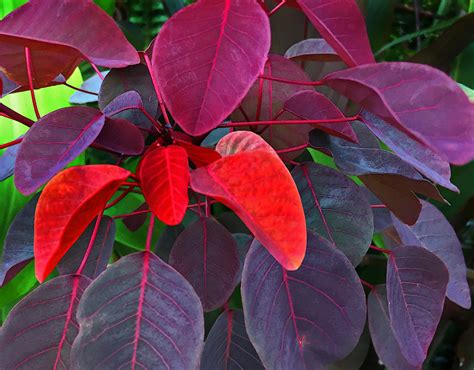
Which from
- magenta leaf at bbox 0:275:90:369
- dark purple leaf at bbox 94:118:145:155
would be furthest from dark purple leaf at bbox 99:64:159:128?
magenta leaf at bbox 0:275:90:369

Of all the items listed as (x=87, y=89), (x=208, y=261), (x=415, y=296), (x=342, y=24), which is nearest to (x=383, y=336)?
(x=415, y=296)

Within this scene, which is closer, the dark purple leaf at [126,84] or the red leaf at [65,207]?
the red leaf at [65,207]

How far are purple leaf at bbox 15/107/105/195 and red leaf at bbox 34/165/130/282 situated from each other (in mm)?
38

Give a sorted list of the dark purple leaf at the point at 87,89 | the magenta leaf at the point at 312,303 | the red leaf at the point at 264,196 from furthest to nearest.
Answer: the dark purple leaf at the point at 87,89, the magenta leaf at the point at 312,303, the red leaf at the point at 264,196

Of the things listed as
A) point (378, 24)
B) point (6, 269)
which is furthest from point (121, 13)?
point (6, 269)

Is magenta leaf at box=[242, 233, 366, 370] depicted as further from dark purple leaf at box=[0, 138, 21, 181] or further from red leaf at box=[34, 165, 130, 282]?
dark purple leaf at box=[0, 138, 21, 181]

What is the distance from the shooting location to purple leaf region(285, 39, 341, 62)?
0.49 m

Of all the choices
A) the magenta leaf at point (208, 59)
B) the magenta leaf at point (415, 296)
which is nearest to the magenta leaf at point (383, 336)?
the magenta leaf at point (415, 296)

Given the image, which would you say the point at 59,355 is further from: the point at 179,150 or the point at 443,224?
the point at 443,224

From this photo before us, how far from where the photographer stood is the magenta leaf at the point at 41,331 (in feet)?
1.11

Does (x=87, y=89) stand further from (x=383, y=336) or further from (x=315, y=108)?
(x=383, y=336)

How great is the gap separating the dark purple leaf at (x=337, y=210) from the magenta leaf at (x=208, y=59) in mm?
151

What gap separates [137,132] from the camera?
0.39 metres

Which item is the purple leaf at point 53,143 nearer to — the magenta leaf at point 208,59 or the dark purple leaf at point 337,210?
the magenta leaf at point 208,59
